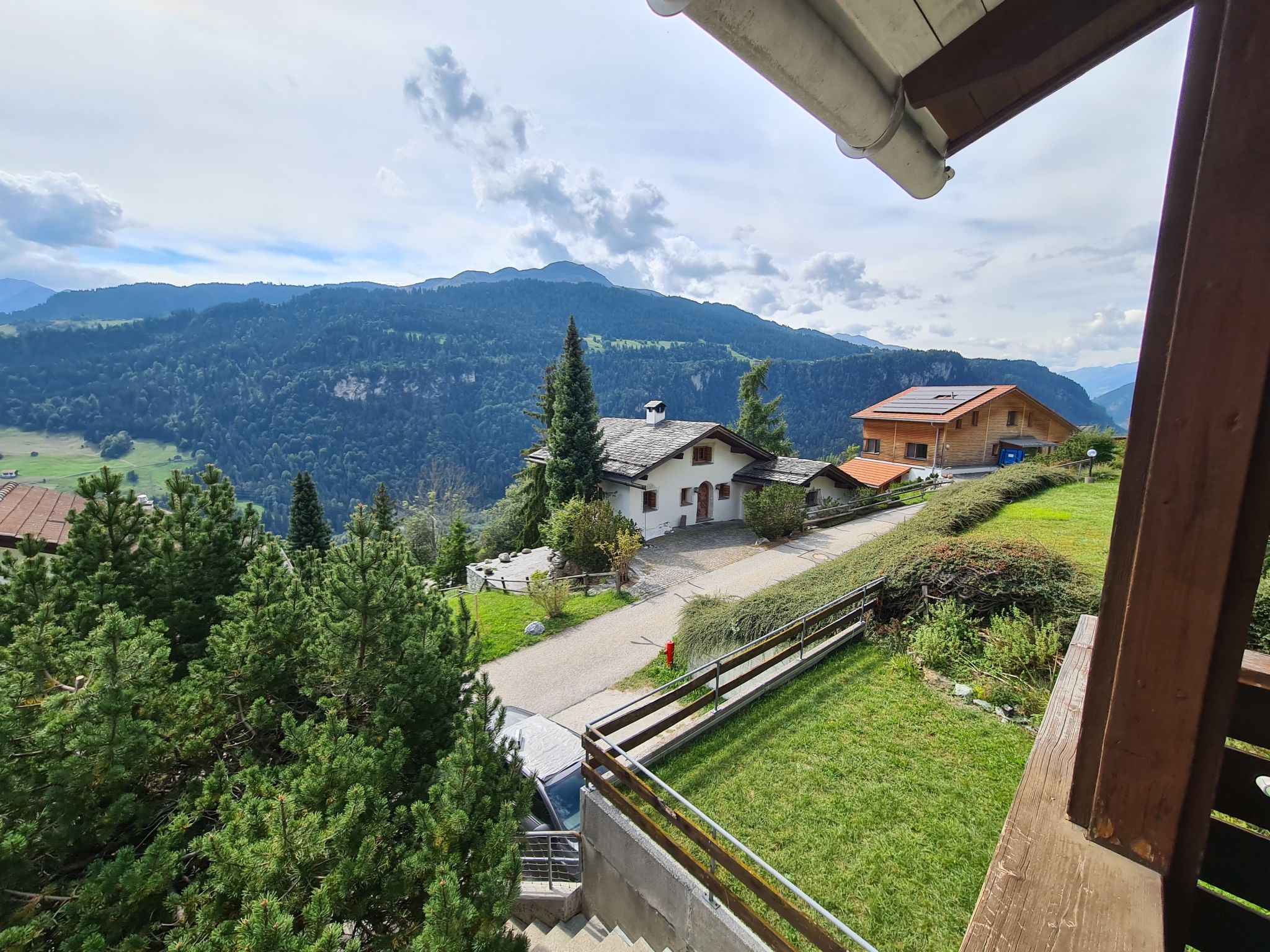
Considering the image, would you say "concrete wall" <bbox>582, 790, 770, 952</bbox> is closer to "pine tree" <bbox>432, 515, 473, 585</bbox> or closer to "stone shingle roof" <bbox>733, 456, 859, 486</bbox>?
"pine tree" <bbox>432, 515, 473, 585</bbox>

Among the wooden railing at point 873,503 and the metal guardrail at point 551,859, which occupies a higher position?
the wooden railing at point 873,503

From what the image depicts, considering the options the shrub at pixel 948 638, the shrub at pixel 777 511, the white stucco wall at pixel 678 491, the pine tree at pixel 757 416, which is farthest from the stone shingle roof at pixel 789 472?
the shrub at pixel 948 638

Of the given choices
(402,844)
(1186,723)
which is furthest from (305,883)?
(1186,723)

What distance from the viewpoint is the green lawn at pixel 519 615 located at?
12.9 metres

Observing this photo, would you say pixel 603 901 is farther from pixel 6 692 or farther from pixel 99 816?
pixel 6 692

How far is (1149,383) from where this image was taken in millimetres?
1061

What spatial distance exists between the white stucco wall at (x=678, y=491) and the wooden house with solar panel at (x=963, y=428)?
31.5ft

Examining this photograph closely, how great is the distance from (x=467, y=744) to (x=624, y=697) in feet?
19.5

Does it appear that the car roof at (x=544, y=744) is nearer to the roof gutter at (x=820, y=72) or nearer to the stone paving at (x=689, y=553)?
the stone paving at (x=689, y=553)

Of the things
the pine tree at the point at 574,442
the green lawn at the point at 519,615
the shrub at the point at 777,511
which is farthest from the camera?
the pine tree at the point at 574,442

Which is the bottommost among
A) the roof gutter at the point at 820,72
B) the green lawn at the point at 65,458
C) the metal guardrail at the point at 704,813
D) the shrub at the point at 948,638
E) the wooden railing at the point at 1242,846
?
the green lawn at the point at 65,458

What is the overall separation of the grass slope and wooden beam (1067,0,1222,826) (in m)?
140

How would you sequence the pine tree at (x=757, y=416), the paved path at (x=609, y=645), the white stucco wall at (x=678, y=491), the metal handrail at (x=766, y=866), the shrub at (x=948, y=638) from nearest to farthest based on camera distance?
the metal handrail at (x=766, y=866) → the shrub at (x=948, y=638) → the paved path at (x=609, y=645) → the white stucco wall at (x=678, y=491) → the pine tree at (x=757, y=416)

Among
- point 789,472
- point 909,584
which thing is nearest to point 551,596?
point 909,584
